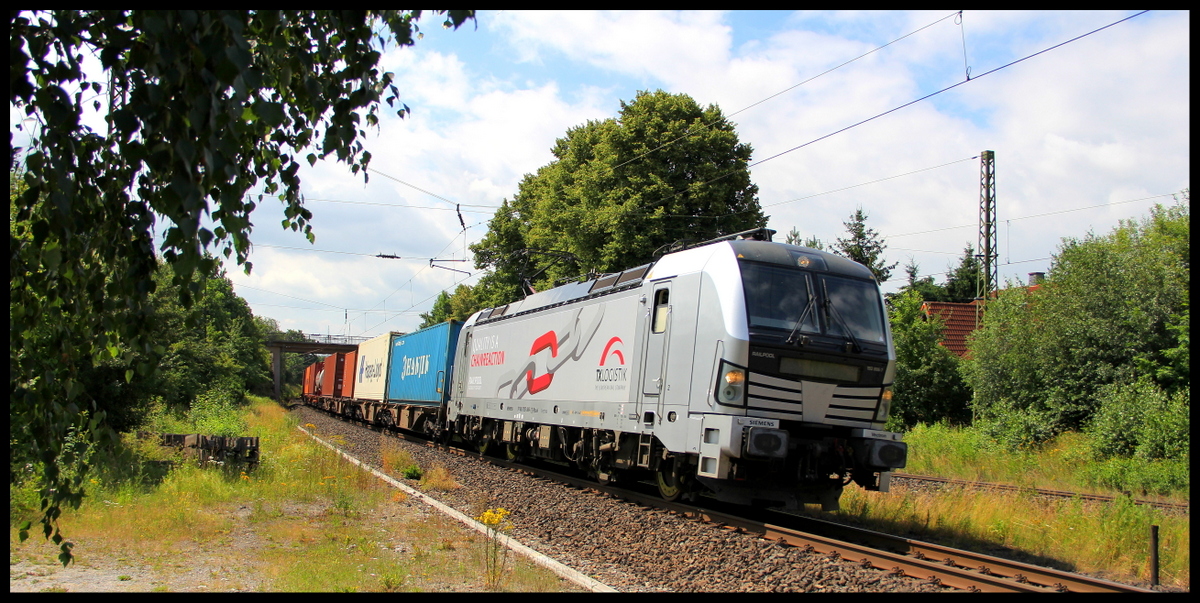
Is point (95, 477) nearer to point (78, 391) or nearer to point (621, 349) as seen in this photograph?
point (621, 349)

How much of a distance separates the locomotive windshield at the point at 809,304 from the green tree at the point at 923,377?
1709 cm

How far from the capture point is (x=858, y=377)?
9695mm

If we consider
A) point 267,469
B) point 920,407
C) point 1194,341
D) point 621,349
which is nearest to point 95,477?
point 267,469

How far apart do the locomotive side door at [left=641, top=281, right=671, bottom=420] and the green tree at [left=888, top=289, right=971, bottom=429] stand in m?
17.3

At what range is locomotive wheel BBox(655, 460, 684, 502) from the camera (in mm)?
11031

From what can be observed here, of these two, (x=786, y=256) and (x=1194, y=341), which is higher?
(x=786, y=256)

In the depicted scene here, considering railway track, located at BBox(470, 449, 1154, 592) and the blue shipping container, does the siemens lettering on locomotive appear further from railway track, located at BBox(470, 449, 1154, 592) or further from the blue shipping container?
the blue shipping container

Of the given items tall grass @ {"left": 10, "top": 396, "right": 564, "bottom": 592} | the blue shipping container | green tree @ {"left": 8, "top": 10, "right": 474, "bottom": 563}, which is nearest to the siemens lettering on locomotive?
tall grass @ {"left": 10, "top": 396, "right": 564, "bottom": 592}

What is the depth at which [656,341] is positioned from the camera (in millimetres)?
10750

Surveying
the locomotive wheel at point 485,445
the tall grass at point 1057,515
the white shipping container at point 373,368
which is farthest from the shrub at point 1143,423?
the white shipping container at point 373,368

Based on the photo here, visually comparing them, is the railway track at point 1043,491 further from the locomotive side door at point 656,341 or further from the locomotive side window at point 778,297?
the locomotive side door at point 656,341

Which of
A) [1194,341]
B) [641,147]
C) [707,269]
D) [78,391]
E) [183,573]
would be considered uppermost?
[641,147]

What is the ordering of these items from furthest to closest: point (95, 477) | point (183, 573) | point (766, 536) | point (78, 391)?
1. point (95, 477)
2. point (766, 536)
3. point (183, 573)
4. point (78, 391)

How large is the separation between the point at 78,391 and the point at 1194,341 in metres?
4.54
